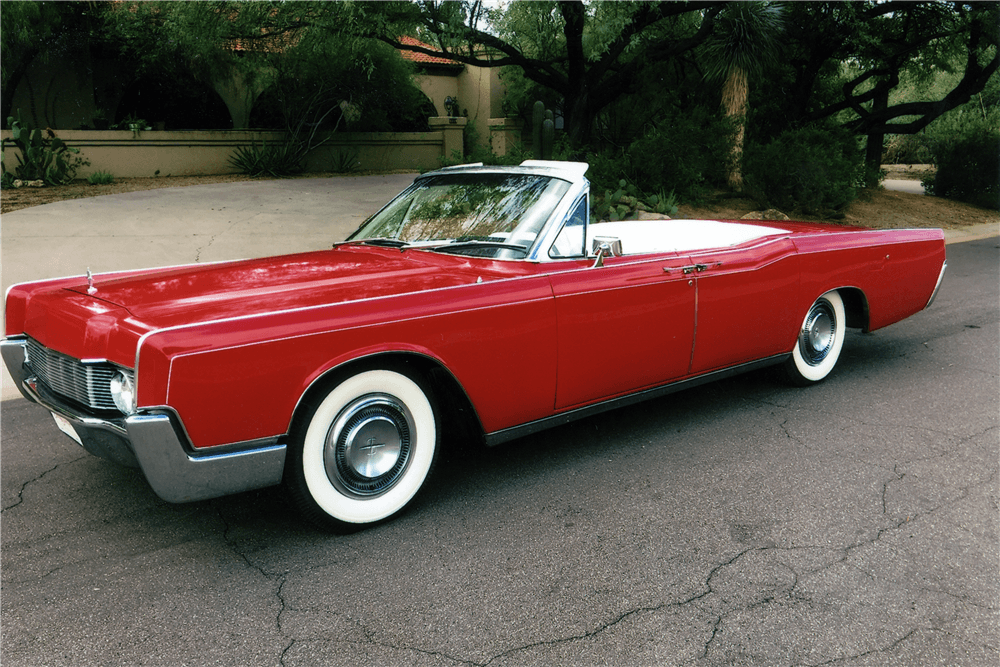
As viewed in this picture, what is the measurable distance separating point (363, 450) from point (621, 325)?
4.67 feet

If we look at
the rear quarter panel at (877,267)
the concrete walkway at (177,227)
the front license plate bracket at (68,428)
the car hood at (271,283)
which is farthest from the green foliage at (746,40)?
the front license plate bracket at (68,428)

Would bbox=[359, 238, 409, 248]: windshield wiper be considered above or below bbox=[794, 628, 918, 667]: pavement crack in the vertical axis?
above

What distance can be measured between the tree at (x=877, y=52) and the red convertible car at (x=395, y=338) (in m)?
13.7

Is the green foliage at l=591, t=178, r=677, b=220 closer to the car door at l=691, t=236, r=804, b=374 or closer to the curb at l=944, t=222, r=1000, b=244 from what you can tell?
the curb at l=944, t=222, r=1000, b=244

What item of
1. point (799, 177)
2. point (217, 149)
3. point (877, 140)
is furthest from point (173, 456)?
point (877, 140)

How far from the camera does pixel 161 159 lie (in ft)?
53.7

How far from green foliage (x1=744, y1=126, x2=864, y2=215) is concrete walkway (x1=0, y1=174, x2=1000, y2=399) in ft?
7.60

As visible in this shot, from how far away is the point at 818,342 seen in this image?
504 centimetres

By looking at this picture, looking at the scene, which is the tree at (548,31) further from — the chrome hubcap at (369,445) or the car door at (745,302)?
the chrome hubcap at (369,445)

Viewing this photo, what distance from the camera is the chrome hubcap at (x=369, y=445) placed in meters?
3.01

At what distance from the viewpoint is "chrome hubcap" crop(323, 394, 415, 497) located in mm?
3012

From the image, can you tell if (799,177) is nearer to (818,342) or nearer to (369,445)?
(818,342)

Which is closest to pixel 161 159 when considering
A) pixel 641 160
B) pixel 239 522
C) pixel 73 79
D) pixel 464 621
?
pixel 73 79

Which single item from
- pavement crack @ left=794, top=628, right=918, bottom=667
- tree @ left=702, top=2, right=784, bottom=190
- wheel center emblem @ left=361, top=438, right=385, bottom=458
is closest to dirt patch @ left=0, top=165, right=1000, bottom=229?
tree @ left=702, top=2, right=784, bottom=190
